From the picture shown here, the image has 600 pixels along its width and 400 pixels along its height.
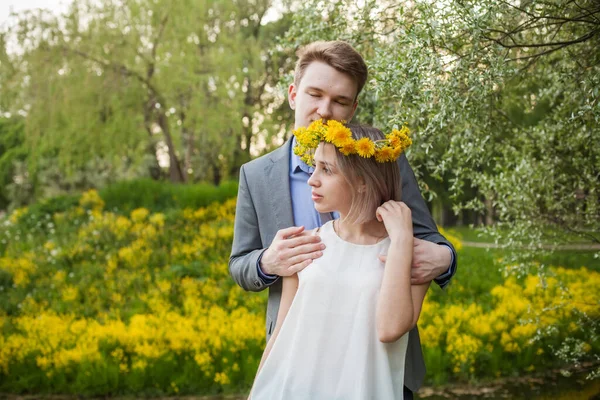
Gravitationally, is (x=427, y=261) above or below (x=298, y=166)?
below

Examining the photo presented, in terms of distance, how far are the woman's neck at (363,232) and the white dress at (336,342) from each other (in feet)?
0.12

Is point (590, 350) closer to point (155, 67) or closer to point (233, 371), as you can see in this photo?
point (233, 371)

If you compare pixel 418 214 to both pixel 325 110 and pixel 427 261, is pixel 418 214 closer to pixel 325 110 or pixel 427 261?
pixel 427 261

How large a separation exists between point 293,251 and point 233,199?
31.1 feet

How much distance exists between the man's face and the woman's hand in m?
0.55

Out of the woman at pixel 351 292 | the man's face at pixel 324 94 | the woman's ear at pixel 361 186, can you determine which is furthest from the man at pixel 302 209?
the woman's ear at pixel 361 186

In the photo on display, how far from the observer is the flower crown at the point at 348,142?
2158 millimetres

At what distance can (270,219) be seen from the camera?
2738 mm

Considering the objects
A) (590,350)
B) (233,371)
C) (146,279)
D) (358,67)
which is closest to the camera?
(358,67)

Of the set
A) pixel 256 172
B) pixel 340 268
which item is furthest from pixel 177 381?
pixel 340 268

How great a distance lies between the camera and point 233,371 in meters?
6.14

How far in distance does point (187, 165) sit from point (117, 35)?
16.9ft

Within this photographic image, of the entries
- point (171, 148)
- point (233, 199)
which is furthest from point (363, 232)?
point (171, 148)

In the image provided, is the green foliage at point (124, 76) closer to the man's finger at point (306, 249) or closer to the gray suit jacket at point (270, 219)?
the gray suit jacket at point (270, 219)
